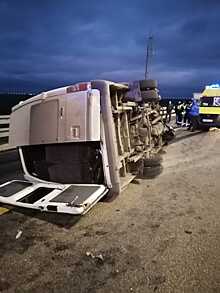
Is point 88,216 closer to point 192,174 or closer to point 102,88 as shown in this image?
point 102,88

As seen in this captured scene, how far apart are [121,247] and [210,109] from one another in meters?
17.3

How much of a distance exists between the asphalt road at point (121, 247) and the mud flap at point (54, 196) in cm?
22

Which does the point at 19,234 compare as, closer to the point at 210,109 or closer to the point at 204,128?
the point at 210,109

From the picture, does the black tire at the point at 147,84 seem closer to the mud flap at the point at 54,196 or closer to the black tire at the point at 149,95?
the black tire at the point at 149,95

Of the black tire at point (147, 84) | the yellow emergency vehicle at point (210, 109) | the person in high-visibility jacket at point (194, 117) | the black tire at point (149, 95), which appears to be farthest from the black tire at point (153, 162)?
the person in high-visibility jacket at point (194, 117)

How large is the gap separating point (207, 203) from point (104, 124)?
204cm

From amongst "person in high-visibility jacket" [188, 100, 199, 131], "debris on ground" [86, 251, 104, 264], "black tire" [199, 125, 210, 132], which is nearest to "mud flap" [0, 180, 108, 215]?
"debris on ground" [86, 251, 104, 264]

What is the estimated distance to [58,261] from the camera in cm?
332

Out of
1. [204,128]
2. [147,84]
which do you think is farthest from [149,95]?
[204,128]

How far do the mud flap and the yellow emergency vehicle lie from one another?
52.9 ft

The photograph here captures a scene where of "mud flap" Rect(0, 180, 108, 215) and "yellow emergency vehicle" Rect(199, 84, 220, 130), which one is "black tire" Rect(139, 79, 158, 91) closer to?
"mud flap" Rect(0, 180, 108, 215)

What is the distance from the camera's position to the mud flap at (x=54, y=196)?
3.96 m

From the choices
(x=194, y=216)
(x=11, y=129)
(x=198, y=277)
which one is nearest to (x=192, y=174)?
(x=194, y=216)

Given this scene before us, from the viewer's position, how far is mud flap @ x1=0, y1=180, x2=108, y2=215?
13.0 feet
